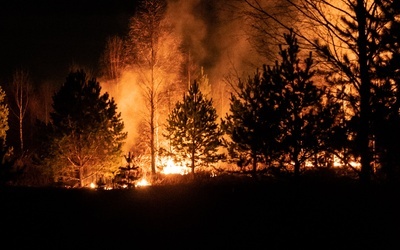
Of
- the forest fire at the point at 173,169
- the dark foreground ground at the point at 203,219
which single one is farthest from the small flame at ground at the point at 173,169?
the dark foreground ground at the point at 203,219

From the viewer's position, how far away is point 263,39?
685 centimetres

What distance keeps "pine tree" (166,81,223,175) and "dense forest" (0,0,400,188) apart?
2.6 inches

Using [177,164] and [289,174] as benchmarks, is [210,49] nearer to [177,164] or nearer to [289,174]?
[177,164]

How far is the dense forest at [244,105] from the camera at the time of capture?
6699 mm

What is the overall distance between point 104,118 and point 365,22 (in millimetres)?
14941

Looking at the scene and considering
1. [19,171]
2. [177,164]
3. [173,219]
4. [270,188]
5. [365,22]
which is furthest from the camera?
[177,164]

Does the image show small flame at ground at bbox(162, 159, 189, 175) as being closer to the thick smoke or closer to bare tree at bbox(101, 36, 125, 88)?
the thick smoke

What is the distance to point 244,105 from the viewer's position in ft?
53.7

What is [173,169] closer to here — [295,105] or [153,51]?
[153,51]

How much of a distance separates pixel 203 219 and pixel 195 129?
1503 cm

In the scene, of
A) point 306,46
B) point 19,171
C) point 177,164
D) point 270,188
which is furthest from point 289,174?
point 177,164

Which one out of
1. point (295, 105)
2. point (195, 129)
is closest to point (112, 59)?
point (195, 129)

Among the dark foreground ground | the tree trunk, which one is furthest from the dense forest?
the dark foreground ground

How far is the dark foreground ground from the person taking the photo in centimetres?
574
